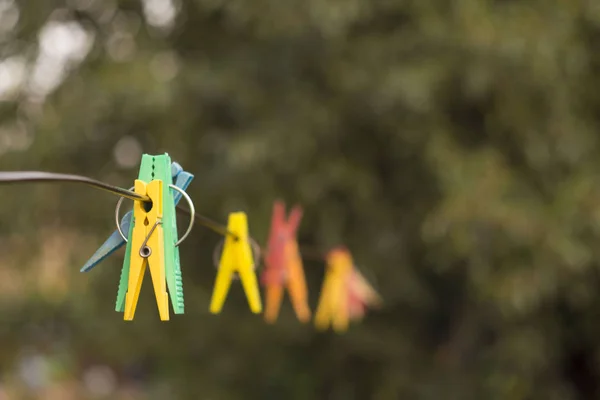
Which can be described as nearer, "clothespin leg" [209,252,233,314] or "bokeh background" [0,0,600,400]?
"clothespin leg" [209,252,233,314]

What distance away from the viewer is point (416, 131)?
2.94m

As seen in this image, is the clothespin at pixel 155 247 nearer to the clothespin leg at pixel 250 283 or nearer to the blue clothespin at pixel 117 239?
the blue clothespin at pixel 117 239

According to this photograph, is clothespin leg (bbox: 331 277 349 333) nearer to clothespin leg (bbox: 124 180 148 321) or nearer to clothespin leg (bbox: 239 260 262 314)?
clothespin leg (bbox: 239 260 262 314)

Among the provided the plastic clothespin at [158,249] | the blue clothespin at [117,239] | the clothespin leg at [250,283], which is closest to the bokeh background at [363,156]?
the clothespin leg at [250,283]

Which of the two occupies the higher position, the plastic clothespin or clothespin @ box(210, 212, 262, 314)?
clothespin @ box(210, 212, 262, 314)

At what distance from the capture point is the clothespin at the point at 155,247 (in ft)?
3.54

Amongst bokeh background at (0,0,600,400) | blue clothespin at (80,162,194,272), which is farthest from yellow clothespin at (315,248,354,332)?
blue clothespin at (80,162,194,272)

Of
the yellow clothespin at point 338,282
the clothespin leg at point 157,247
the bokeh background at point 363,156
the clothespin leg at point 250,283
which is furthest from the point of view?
the bokeh background at point 363,156

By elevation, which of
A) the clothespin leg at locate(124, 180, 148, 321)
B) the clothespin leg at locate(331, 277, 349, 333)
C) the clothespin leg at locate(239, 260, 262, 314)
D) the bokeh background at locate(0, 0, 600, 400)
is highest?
the bokeh background at locate(0, 0, 600, 400)

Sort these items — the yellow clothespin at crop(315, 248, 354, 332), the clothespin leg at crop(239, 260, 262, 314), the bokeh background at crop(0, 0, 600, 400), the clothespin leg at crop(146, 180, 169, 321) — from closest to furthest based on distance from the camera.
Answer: the clothespin leg at crop(146, 180, 169, 321) < the clothespin leg at crop(239, 260, 262, 314) < the yellow clothespin at crop(315, 248, 354, 332) < the bokeh background at crop(0, 0, 600, 400)

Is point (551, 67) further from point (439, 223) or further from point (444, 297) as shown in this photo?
point (444, 297)

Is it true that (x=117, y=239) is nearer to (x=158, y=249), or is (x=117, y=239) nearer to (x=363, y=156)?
(x=158, y=249)

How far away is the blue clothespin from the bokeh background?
62.3 inches

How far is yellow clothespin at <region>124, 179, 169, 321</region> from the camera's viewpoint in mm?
1080
